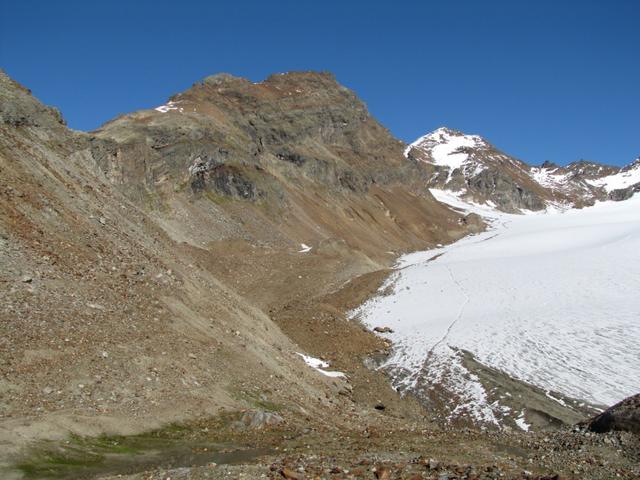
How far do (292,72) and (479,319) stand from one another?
111678 millimetres

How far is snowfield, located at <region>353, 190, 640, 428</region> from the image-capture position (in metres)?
23.5

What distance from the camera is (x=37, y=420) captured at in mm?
11781

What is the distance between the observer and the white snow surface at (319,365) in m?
24.7

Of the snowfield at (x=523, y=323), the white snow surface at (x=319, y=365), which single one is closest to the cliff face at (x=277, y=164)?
the snowfield at (x=523, y=323)

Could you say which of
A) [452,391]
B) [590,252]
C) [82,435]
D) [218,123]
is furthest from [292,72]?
[82,435]

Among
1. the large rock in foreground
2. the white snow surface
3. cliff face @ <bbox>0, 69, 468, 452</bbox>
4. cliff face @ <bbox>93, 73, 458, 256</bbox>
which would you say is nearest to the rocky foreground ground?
cliff face @ <bbox>0, 69, 468, 452</bbox>

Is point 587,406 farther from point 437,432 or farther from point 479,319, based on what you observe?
point 479,319

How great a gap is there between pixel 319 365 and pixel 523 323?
11810 millimetres

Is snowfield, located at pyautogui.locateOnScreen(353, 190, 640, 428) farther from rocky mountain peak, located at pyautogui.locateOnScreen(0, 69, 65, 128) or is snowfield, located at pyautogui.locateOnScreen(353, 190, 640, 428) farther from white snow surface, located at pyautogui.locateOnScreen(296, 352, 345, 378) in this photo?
rocky mountain peak, located at pyautogui.locateOnScreen(0, 69, 65, 128)

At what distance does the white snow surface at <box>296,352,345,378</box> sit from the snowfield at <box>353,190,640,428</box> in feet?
9.32

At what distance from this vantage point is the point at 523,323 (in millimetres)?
30188

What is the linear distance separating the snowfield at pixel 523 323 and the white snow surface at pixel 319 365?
2.84 meters

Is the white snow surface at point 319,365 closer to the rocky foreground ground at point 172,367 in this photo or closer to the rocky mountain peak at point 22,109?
the rocky foreground ground at point 172,367

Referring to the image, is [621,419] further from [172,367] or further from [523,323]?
[523,323]
